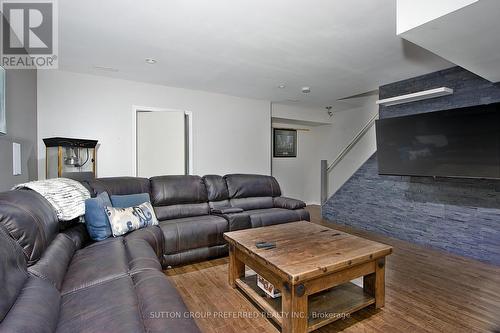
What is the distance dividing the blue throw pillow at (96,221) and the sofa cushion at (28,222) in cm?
46

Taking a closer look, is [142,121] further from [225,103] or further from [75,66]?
[225,103]

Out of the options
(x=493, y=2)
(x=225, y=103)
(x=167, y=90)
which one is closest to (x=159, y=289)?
(x=493, y=2)

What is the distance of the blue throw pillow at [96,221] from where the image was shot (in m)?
2.23

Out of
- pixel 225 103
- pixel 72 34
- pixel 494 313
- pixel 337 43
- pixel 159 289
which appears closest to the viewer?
pixel 159 289

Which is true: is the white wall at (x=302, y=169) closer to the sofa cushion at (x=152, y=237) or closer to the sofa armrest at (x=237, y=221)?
the sofa armrest at (x=237, y=221)

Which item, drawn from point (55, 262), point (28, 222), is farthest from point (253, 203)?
point (28, 222)

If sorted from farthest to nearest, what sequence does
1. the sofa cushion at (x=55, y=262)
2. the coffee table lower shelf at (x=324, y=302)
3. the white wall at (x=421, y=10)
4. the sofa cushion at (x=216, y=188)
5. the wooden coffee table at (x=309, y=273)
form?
Result: the sofa cushion at (x=216, y=188) → the coffee table lower shelf at (x=324, y=302) → the wooden coffee table at (x=309, y=273) → the white wall at (x=421, y=10) → the sofa cushion at (x=55, y=262)

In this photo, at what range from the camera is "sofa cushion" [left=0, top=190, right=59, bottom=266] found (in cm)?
135

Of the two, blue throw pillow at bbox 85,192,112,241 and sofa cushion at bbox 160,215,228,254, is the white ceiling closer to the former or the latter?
blue throw pillow at bbox 85,192,112,241

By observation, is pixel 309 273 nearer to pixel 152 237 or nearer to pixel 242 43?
pixel 152 237

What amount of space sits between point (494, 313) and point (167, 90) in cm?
451

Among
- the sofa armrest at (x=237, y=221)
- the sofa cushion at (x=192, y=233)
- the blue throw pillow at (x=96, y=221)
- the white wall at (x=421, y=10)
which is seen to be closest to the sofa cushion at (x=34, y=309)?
the blue throw pillow at (x=96, y=221)

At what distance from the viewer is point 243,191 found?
383 centimetres

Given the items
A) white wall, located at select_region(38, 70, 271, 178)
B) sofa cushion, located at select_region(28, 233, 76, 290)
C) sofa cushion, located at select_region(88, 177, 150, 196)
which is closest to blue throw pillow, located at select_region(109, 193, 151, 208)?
sofa cushion, located at select_region(88, 177, 150, 196)
